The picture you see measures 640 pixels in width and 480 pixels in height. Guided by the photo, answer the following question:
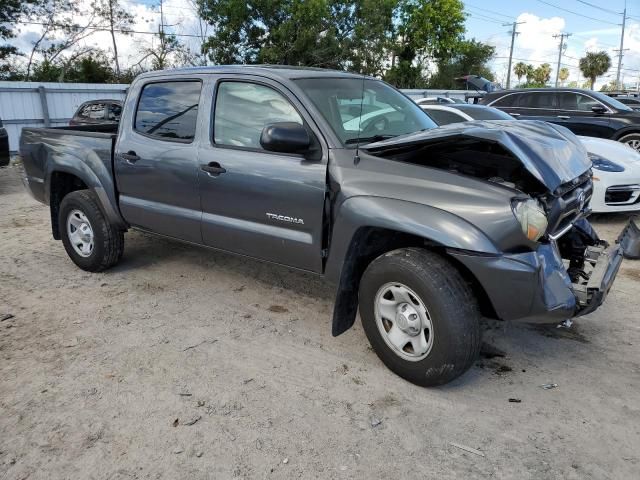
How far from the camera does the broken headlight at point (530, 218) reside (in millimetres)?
2701

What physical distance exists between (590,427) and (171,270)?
152 inches

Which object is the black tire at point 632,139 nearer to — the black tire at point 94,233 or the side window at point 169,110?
the side window at point 169,110

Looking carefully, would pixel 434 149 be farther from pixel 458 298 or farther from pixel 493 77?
pixel 493 77

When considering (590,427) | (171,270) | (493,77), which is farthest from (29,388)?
(493,77)

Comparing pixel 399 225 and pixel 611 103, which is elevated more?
pixel 611 103

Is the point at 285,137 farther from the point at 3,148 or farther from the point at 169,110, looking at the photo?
the point at 3,148

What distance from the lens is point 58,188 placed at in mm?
5227

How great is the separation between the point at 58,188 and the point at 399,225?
3834 mm

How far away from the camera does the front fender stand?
108 inches

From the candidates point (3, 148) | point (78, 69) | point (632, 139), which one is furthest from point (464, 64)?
point (3, 148)

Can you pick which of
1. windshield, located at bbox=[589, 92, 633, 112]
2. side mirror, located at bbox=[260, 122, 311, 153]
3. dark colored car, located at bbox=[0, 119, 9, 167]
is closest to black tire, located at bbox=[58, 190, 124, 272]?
side mirror, located at bbox=[260, 122, 311, 153]

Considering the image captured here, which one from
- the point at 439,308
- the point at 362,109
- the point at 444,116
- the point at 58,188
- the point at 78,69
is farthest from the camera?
the point at 78,69

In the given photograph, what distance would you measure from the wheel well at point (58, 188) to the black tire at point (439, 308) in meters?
3.57

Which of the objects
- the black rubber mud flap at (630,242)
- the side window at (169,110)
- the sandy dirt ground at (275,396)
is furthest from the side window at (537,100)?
the side window at (169,110)
